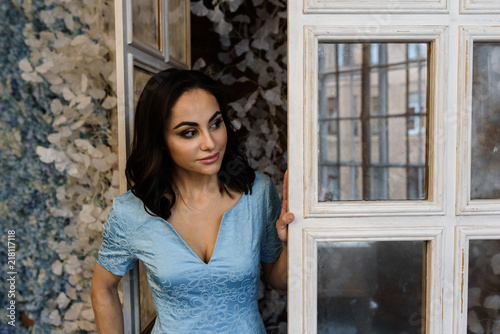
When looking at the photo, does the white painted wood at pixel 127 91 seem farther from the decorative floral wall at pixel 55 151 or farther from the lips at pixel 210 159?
the lips at pixel 210 159

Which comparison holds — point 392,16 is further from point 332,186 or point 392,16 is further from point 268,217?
point 268,217

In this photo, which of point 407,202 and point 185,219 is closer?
point 407,202

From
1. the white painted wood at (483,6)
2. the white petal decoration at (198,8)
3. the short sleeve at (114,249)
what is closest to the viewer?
the white painted wood at (483,6)

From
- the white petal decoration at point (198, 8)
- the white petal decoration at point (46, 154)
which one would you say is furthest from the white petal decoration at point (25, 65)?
the white petal decoration at point (198, 8)

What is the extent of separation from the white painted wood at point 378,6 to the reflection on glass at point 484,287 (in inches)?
17.7

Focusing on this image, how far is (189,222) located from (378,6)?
690 mm

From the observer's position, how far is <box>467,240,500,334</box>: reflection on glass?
0.72 metres

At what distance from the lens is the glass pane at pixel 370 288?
2.38 feet

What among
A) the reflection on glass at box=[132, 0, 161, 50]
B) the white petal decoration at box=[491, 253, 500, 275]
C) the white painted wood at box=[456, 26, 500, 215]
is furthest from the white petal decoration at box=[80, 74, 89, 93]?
the white petal decoration at box=[491, 253, 500, 275]

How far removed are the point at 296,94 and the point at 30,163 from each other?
0.93 meters

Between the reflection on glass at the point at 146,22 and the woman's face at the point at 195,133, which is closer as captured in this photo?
the woman's face at the point at 195,133

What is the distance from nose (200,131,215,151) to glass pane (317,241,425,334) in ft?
1.16

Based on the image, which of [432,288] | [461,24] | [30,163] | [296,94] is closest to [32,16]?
[30,163]

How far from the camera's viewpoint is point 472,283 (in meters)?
0.72
